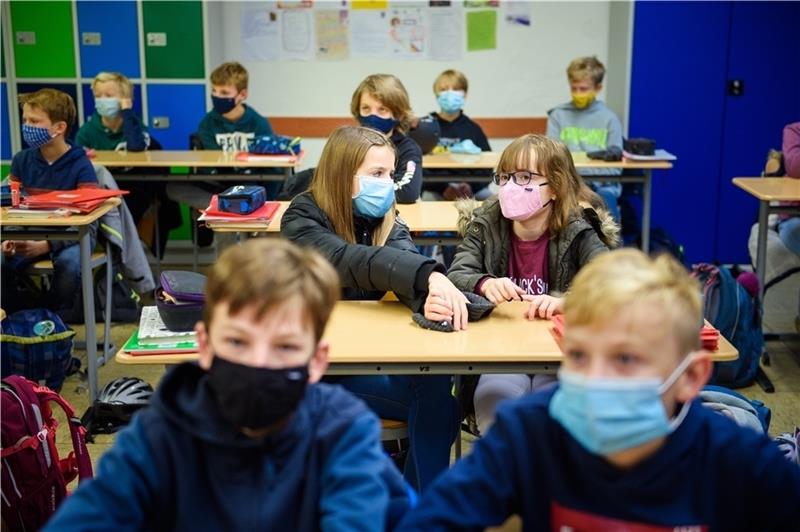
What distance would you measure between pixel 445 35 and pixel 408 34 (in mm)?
242

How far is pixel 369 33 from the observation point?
6.87 meters

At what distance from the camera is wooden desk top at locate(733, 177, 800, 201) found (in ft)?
14.3

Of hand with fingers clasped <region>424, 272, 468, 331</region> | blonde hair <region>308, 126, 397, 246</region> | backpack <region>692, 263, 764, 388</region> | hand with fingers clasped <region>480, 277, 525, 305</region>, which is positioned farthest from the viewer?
backpack <region>692, 263, 764, 388</region>

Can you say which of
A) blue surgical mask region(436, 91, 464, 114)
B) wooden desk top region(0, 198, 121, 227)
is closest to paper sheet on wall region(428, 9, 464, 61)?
blue surgical mask region(436, 91, 464, 114)

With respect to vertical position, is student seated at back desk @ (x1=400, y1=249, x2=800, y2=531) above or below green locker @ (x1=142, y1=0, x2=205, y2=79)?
below

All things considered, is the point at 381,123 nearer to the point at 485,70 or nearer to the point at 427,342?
the point at 427,342

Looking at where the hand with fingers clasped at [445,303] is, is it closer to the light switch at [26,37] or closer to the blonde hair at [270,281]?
the blonde hair at [270,281]

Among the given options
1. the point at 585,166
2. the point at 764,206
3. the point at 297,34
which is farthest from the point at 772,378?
the point at 297,34

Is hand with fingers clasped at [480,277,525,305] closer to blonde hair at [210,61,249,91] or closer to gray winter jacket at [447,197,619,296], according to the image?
gray winter jacket at [447,197,619,296]

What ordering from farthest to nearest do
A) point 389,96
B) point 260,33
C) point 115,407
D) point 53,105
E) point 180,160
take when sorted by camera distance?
point 260,33
point 180,160
point 389,96
point 53,105
point 115,407

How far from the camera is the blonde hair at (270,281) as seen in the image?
152 centimetres

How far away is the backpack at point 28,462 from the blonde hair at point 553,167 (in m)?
1.44

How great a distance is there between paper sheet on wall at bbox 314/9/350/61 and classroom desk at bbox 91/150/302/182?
140 centimetres

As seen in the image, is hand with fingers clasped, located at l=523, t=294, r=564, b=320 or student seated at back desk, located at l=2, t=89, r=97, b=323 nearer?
hand with fingers clasped, located at l=523, t=294, r=564, b=320
